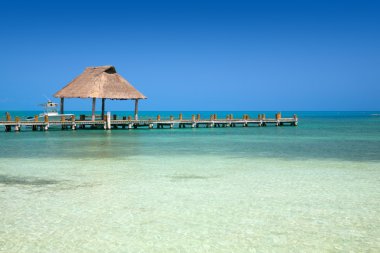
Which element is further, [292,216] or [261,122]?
[261,122]

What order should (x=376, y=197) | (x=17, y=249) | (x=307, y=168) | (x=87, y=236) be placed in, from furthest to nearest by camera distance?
(x=307, y=168), (x=376, y=197), (x=87, y=236), (x=17, y=249)

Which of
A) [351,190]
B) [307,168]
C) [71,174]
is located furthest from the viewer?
[307,168]

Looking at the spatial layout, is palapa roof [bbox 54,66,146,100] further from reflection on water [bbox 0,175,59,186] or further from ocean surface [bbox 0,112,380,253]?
reflection on water [bbox 0,175,59,186]

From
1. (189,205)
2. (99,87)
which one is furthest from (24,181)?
(99,87)

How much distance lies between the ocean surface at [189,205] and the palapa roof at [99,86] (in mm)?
20716

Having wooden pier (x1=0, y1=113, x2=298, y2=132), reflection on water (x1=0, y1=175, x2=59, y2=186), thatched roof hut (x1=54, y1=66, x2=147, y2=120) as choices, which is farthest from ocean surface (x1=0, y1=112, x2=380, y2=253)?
thatched roof hut (x1=54, y1=66, x2=147, y2=120)

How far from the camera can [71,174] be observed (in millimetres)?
13688

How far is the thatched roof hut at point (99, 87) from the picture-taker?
1473 inches

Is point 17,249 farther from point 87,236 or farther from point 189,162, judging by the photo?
point 189,162

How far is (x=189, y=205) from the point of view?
378 inches

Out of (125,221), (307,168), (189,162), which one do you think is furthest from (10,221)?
(307,168)

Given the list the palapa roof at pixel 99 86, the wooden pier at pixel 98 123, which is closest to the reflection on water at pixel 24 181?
the wooden pier at pixel 98 123

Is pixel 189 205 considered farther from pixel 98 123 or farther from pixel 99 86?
pixel 99 86

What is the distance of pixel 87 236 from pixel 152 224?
1240 mm
